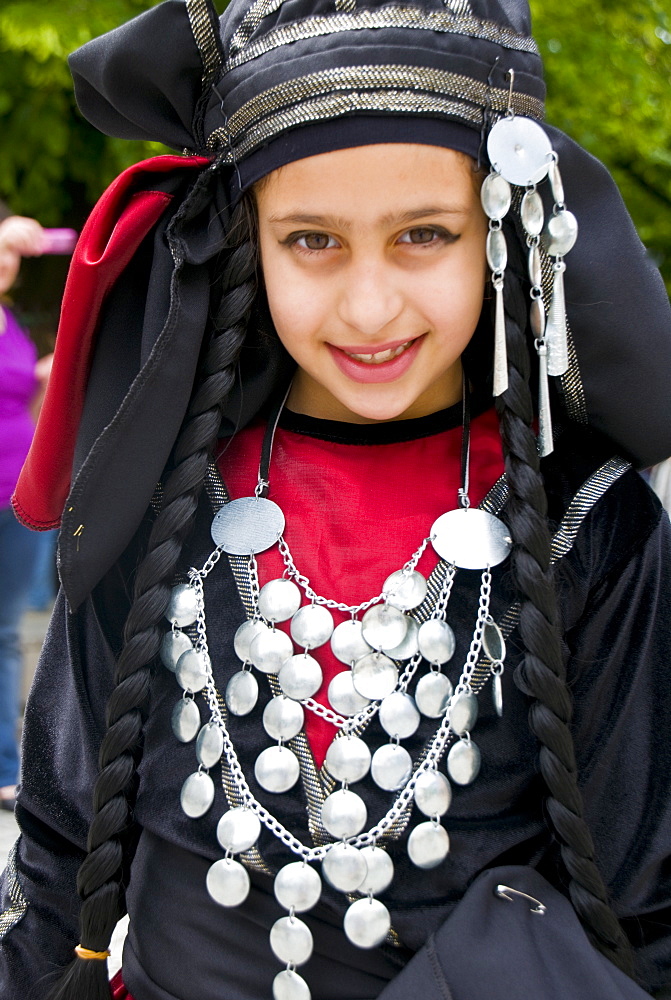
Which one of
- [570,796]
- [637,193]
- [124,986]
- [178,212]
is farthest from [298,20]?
[637,193]

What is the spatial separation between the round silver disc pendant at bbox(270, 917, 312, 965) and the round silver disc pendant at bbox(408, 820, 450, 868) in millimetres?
157

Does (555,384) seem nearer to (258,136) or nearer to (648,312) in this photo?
(648,312)

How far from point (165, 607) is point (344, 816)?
340 mm

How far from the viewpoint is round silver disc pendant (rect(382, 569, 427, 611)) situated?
4.53 feet

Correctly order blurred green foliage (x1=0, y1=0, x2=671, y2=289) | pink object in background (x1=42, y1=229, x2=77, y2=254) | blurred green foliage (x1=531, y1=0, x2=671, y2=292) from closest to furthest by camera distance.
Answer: pink object in background (x1=42, y1=229, x2=77, y2=254) → blurred green foliage (x1=0, y1=0, x2=671, y2=289) → blurred green foliage (x1=531, y1=0, x2=671, y2=292)

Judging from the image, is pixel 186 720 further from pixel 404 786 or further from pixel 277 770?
pixel 404 786

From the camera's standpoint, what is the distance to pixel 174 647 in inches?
56.2

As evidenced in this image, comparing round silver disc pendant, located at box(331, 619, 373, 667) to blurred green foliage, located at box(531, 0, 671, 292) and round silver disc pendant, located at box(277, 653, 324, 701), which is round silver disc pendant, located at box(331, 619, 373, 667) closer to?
round silver disc pendant, located at box(277, 653, 324, 701)

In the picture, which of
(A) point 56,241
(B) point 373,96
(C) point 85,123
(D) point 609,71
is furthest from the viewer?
(D) point 609,71

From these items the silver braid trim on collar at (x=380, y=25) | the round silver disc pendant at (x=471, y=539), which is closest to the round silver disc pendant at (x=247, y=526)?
the round silver disc pendant at (x=471, y=539)

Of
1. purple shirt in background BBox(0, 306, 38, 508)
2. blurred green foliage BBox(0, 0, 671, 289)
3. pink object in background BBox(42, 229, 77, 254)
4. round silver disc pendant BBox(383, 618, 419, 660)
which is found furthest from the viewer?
blurred green foliage BBox(0, 0, 671, 289)

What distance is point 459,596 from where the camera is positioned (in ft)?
4.58

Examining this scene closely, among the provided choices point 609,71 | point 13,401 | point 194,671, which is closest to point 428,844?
point 194,671

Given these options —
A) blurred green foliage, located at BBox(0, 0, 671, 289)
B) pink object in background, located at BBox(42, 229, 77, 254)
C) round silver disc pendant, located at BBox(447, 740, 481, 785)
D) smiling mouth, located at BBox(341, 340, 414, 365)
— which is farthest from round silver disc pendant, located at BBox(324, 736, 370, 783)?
blurred green foliage, located at BBox(0, 0, 671, 289)
